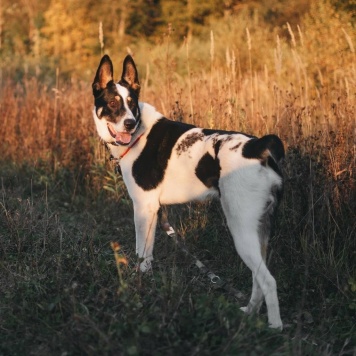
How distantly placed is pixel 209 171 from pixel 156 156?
589 mm

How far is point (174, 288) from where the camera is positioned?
298 cm

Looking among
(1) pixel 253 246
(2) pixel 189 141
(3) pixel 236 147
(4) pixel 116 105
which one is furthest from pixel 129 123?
(1) pixel 253 246

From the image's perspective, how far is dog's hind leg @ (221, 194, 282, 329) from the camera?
3408 mm

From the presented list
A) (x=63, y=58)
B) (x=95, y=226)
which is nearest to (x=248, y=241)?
(x=95, y=226)

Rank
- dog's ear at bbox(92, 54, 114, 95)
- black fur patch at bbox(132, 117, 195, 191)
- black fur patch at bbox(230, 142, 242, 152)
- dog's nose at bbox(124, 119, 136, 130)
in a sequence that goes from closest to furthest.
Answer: black fur patch at bbox(230, 142, 242, 152), black fur patch at bbox(132, 117, 195, 191), dog's nose at bbox(124, 119, 136, 130), dog's ear at bbox(92, 54, 114, 95)

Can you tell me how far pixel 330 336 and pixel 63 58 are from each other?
53.9 feet

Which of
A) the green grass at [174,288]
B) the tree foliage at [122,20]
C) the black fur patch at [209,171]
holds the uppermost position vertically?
the tree foliage at [122,20]

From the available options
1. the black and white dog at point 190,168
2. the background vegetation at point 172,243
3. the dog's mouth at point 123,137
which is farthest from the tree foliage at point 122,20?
the dog's mouth at point 123,137

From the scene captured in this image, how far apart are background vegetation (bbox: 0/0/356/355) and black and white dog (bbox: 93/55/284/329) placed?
35cm

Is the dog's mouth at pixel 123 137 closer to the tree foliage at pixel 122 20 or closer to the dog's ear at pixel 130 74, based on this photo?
the dog's ear at pixel 130 74

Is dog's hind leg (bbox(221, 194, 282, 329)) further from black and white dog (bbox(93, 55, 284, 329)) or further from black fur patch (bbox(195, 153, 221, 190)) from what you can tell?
A: black fur patch (bbox(195, 153, 221, 190))

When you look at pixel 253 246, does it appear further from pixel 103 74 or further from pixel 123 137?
pixel 103 74

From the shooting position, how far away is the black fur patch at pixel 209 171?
3732 millimetres

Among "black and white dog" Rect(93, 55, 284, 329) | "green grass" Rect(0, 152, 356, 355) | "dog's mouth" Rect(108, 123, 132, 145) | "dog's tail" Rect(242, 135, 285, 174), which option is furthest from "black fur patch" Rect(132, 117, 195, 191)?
"dog's tail" Rect(242, 135, 285, 174)
